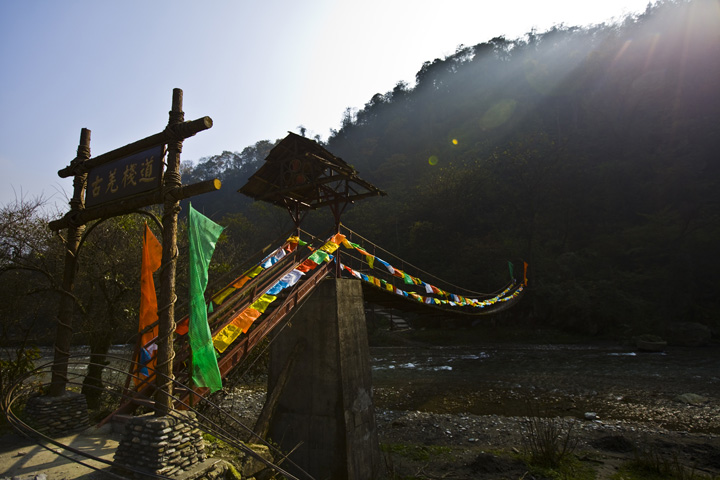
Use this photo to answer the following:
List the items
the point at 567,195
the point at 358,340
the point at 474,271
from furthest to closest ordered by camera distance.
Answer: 1. the point at 567,195
2. the point at 474,271
3. the point at 358,340

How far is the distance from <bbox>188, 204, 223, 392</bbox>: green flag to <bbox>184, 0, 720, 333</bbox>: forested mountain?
26427mm

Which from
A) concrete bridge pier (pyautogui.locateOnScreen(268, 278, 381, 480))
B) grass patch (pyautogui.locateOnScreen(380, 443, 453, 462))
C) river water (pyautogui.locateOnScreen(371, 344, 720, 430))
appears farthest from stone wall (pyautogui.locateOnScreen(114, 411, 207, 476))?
river water (pyautogui.locateOnScreen(371, 344, 720, 430))

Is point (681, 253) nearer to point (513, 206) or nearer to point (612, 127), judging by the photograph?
point (513, 206)

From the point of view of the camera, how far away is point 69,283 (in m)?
5.77

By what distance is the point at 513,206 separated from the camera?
35.9 metres

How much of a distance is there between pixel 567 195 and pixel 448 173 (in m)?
11.2

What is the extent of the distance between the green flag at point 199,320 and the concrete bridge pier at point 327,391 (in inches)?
126

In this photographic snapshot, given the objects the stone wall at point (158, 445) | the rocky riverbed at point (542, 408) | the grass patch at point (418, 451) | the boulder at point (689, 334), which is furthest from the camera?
the boulder at point (689, 334)

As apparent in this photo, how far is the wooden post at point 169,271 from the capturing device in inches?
170

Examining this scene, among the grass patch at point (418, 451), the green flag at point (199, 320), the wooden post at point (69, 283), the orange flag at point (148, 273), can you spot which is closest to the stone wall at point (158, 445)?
the green flag at point (199, 320)

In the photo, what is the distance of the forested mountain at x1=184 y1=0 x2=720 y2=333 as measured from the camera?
26.0 m

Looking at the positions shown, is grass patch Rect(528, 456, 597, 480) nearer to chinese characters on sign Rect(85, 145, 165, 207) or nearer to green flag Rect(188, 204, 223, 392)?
green flag Rect(188, 204, 223, 392)

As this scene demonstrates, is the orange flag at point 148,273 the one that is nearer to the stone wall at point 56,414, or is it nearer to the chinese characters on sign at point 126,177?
the chinese characters on sign at point 126,177

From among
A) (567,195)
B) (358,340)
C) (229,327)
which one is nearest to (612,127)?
(567,195)
